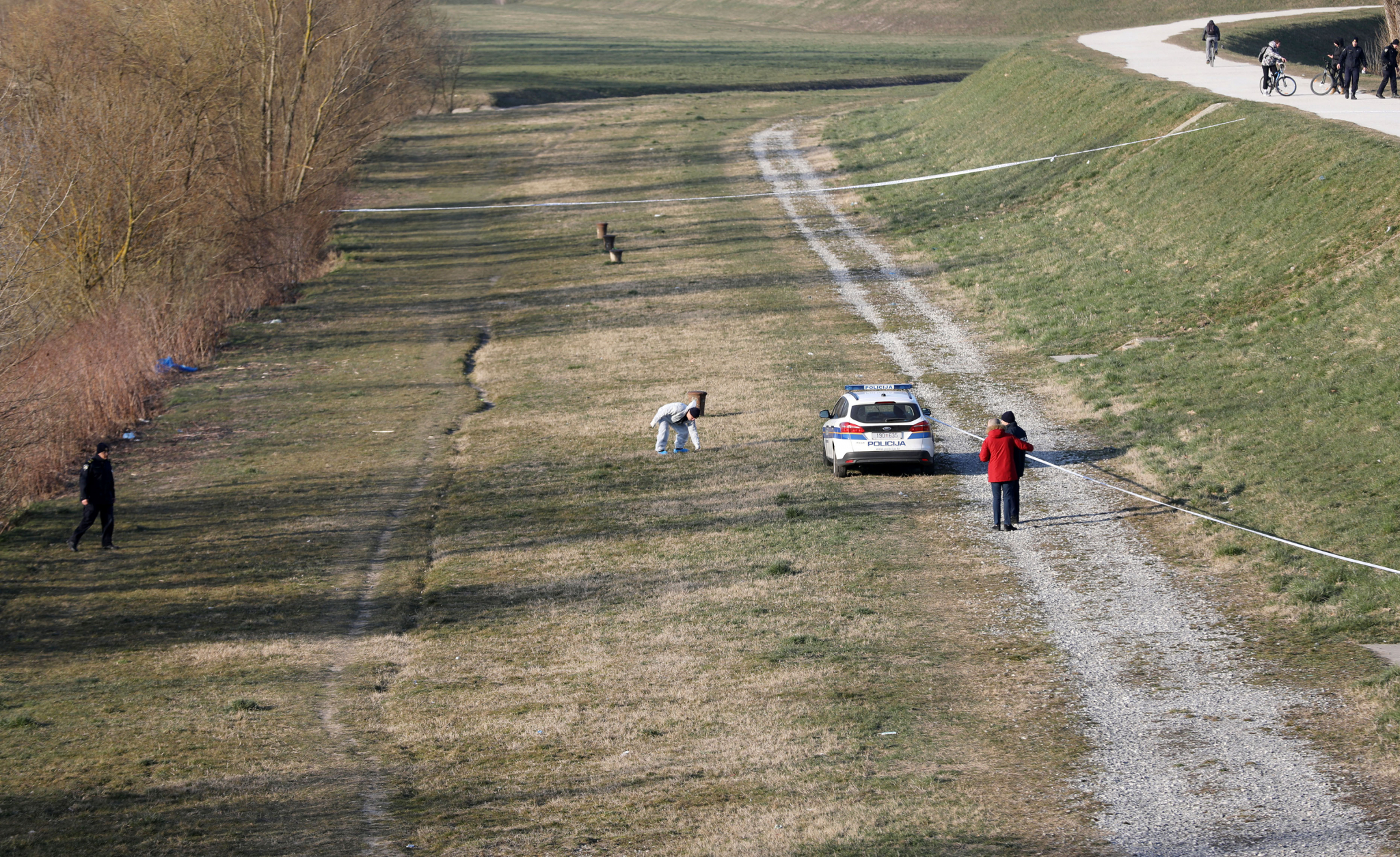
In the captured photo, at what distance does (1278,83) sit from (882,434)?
3093 centimetres

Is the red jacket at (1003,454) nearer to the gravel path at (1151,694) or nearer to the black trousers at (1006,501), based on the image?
the black trousers at (1006,501)

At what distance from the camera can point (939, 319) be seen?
123 feet

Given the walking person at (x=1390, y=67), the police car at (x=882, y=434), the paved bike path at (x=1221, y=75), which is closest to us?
the police car at (x=882, y=434)

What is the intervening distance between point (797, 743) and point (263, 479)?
16617 millimetres

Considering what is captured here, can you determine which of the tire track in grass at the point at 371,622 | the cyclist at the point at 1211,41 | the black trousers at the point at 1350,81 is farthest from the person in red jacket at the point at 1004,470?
the cyclist at the point at 1211,41

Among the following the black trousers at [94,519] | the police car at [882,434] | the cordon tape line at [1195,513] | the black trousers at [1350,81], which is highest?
the black trousers at [1350,81]

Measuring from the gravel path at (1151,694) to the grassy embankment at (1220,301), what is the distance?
1.16m

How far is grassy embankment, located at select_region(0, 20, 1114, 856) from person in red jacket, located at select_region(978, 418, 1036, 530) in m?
1.06

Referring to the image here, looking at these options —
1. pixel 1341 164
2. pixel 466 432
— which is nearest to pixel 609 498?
pixel 466 432

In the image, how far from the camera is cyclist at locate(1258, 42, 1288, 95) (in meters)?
46.1

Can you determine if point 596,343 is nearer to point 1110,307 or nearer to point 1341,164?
point 1110,307

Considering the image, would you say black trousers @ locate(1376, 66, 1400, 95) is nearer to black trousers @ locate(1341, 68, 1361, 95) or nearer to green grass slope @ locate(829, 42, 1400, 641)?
black trousers @ locate(1341, 68, 1361, 95)

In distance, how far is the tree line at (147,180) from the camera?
3092cm

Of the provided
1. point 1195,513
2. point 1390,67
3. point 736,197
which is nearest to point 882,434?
point 1195,513
